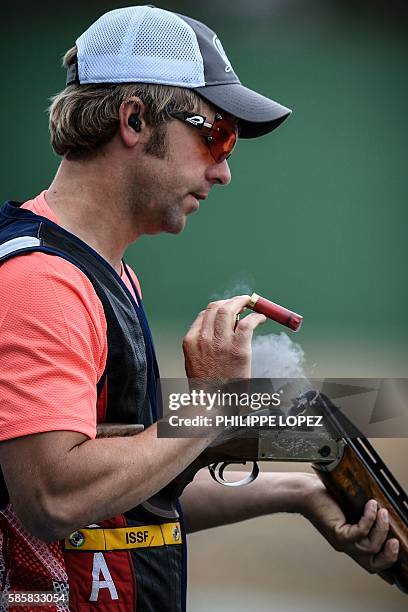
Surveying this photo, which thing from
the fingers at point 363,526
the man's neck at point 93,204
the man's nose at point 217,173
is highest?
the man's nose at point 217,173

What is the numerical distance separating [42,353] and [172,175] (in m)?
0.52

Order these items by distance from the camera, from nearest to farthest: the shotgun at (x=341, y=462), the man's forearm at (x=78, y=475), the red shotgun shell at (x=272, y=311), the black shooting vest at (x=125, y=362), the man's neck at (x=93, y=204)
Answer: the man's forearm at (x=78, y=475) → the black shooting vest at (x=125, y=362) → the man's neck at (x=93, y=204) → the red shotgun shell at (x=272, y=311) → the shotgun at (x=341, y=462)

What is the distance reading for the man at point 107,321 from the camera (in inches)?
57.8

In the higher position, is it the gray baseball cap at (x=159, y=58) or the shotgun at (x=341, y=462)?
the gray baseball cap at (x=159, y=58)

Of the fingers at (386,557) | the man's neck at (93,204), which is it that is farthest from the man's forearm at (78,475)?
the fingers at (386,557)

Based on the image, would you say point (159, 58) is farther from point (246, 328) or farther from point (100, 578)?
point (100, 578)

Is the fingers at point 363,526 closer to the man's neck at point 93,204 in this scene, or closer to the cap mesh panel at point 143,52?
the man's neck at point 93,204

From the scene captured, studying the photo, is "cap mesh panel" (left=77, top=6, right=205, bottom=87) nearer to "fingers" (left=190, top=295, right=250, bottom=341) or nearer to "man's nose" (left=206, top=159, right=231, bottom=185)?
"man's nose" (left=206, top=159, right=231, bottom=185)

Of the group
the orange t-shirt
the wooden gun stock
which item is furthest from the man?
the wooden gun stock

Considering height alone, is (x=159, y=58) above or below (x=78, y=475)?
above

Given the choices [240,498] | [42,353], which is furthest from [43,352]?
[240,498]

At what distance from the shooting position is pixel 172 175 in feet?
5.91

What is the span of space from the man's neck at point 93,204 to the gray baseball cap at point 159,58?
0.19m

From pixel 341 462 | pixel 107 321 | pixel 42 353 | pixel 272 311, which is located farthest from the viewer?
pixel 341 462
